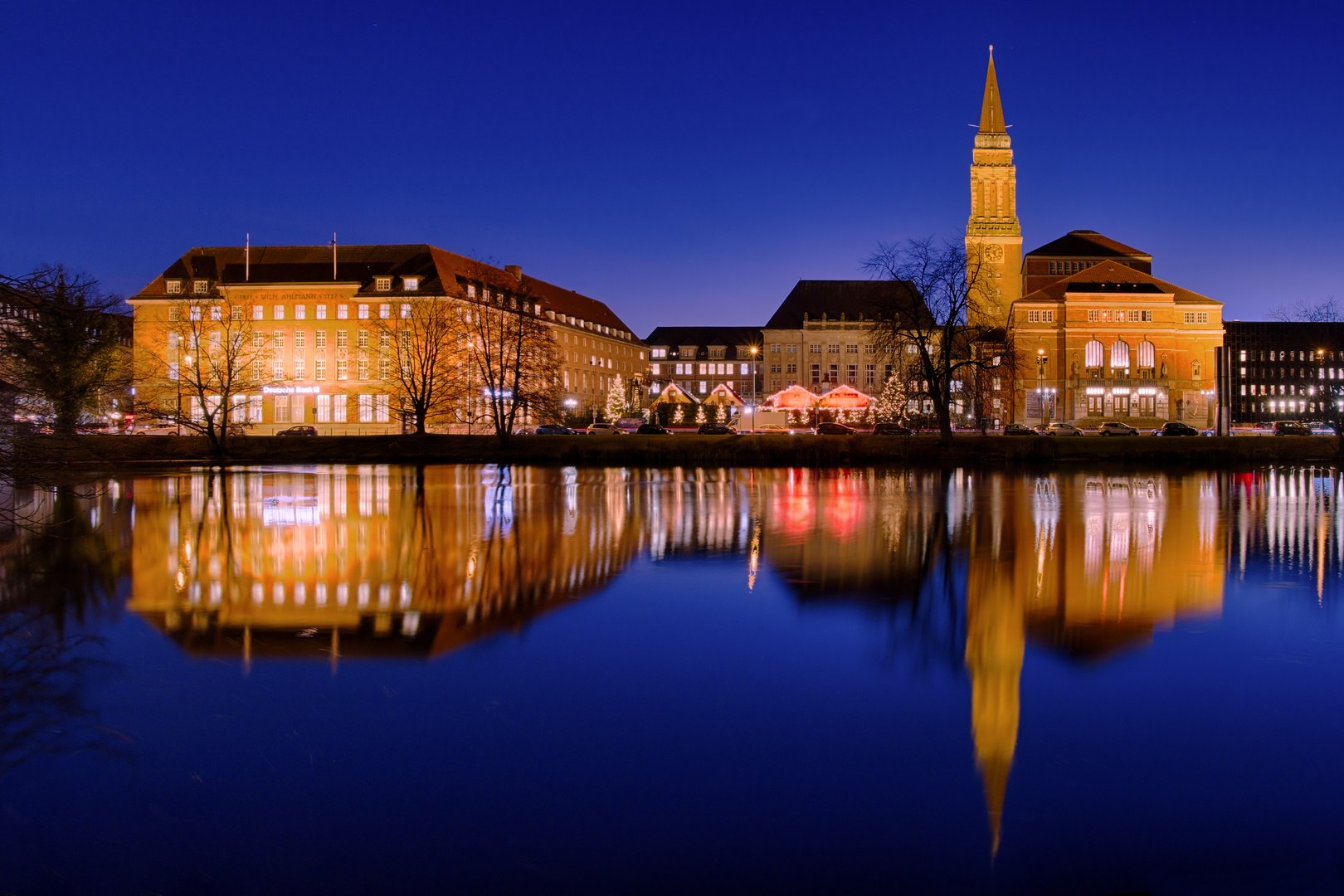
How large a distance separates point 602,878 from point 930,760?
2698 mm

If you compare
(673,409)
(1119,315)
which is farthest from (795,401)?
(1119,315)

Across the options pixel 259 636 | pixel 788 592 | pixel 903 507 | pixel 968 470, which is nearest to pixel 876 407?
pixel 968 470

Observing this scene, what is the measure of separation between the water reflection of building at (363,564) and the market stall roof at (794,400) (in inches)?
1663

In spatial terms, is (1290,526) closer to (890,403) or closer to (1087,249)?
(890,403)

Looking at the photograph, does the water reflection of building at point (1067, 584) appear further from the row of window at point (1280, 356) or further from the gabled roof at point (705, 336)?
the row of window at point (1280, 356)

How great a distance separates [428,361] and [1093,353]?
215 ft

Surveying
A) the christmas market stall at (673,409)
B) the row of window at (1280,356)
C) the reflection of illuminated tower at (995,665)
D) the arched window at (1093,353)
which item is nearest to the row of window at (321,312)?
the christmas market stall at (673,409)

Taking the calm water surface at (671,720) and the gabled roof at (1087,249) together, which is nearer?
the calm water surface at (671,720)

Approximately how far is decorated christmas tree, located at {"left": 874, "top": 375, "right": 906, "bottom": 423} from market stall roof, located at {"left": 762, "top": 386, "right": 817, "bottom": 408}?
16.9 ft

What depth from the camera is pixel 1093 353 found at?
86.9 m

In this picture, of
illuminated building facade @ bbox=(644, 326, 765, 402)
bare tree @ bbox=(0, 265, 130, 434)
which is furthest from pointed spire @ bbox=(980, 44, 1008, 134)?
bare tree @ bbox=(0, 265, 130, 434)

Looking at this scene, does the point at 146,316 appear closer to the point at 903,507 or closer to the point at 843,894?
the point at 903,507

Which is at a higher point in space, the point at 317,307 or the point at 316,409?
the point at 317,307

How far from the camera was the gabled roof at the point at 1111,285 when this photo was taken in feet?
287
